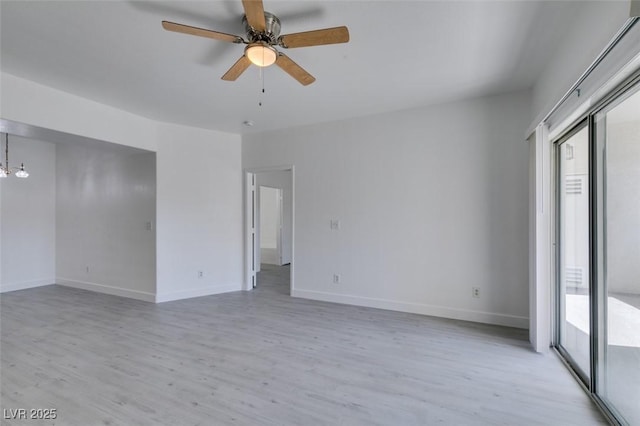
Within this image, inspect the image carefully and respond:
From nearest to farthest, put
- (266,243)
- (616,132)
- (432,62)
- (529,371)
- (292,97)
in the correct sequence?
(616,132) < (529,371) < (432,62) < (292,97) < (266,243)

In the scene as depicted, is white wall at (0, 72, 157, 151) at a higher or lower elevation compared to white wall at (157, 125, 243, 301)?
higher

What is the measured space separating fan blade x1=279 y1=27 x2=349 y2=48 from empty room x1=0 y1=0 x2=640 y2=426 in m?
0.02

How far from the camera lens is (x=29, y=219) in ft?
18.5

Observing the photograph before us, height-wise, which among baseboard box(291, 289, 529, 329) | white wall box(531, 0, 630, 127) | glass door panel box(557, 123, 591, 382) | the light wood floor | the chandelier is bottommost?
the light wood floor

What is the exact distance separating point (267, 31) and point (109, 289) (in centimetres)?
508

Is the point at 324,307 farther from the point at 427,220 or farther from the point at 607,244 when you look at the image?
the point at 607,244

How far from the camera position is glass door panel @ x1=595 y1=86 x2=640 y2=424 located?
1.74 metres

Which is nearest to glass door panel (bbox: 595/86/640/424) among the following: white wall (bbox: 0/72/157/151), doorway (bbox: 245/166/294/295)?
doorway (bbox: 245/166/294/295)

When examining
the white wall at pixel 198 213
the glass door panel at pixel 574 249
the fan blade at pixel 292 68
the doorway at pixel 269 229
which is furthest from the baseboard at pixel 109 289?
the glass door panel at pixel 574 249

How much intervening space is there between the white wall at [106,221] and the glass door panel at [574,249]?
16.7ft

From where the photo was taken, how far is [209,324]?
3691 mm

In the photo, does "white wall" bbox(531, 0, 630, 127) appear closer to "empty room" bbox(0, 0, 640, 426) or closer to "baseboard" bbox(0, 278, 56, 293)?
"empty room" bbox(0, 0, 640, 426)

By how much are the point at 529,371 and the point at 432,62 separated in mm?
2812

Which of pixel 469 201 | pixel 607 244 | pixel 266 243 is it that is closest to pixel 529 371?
pixel 607 244
